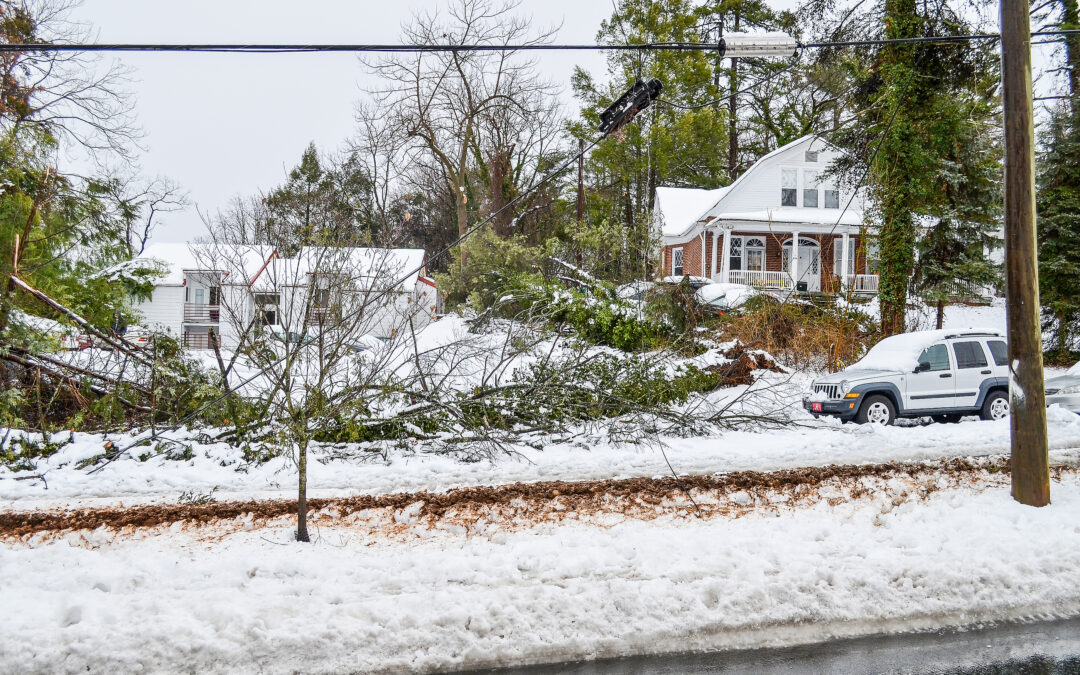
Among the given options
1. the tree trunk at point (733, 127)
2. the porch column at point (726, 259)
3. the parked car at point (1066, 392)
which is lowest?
the parked car at point (1066, 392)

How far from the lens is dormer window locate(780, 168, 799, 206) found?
28703 mm

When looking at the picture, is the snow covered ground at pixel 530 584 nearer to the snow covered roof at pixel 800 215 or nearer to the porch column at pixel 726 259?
the porch column at pixel 726 259

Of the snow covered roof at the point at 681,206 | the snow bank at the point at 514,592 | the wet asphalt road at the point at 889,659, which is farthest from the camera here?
the snow covered roof at the point at 681,206

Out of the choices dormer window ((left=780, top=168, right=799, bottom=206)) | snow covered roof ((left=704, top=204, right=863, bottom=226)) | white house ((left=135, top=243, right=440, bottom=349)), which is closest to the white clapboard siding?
snow covered roof ((left=704, top=204, right=863, bottom=226))

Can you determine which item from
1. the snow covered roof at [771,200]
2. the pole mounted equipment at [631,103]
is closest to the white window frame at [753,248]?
the snow covered roof at [771,200]

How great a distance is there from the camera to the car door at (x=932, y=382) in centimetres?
1138

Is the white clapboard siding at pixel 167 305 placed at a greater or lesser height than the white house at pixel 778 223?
lesser

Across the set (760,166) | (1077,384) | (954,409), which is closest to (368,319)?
(954,409)

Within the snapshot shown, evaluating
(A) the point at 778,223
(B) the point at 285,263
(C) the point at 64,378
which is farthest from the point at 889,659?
(A) the point at 778,223

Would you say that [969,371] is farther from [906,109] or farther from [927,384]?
[906,109]

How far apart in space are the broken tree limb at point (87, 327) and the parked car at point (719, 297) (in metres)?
12.0

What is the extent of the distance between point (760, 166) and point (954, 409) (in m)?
18.6

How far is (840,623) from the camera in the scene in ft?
14.1

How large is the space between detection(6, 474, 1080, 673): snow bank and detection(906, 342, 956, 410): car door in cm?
579
